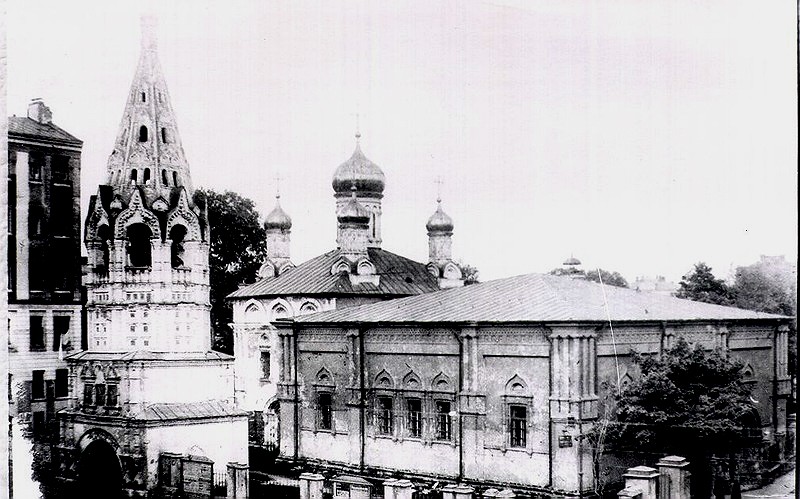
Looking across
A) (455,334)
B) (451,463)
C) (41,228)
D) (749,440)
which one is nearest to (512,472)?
(451,463)

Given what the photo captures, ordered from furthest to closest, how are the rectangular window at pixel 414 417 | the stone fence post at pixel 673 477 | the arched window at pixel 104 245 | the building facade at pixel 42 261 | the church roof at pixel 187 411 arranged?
1. the rectangular window at pixel 414 417
2. the church roof at pixel 187 411
3. the arched window at pixel 104 245
4. the stone fence post at pixel 673 477
5. the building facade at pixel 42 261

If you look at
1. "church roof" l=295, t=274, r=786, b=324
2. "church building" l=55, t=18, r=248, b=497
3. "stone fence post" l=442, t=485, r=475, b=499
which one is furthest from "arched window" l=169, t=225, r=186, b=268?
"stone fence post" l=442, t=485, r=475, b=499

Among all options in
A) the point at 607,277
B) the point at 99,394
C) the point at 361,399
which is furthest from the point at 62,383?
the point at 607,277

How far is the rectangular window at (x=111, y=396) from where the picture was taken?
1505cm

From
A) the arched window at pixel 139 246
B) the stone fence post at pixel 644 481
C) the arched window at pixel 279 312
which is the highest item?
the arched window at pixel 139 246

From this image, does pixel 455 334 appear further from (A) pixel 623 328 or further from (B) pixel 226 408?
(B) pixel 226 408

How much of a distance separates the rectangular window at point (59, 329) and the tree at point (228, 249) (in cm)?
273

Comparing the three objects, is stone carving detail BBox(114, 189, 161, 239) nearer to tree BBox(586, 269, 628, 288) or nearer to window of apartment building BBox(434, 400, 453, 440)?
window of apartment building BBox(434, 400, 453, 440)

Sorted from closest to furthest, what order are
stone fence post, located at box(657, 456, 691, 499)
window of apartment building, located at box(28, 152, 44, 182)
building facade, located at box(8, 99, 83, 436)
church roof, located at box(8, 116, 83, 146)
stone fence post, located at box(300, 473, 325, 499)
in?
church roof, located at box(8, 116, 83, 146)
building facade, located at box(8, 99, 83, 436)
window of apartment building, located at box(28, 152, 44, 182)
stone fence post, located at box(657, 456, 691, 499)
stone fence post, located at box(300, 473, 325, 499)

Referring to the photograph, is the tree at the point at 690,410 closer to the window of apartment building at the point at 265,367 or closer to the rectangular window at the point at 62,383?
the window of apartment building at the point at 265,367

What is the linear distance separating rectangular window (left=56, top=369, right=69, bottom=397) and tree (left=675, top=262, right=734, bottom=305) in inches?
335

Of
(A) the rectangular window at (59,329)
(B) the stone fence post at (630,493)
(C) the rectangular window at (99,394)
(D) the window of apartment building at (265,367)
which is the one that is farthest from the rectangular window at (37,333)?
(D) the window of apartment building at (265,367)

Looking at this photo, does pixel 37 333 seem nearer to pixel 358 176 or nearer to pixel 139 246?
pixel 139 246

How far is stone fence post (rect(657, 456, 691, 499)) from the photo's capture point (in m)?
14.1
